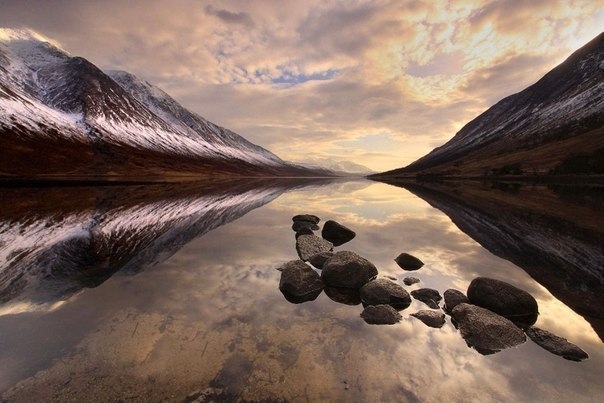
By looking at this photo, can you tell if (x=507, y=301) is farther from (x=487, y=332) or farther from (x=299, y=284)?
(x=299, y=284)

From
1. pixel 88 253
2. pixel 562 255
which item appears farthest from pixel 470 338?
pixel 88 253

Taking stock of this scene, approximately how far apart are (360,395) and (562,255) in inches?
734

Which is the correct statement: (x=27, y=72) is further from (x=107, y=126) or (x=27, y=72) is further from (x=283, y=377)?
(x=283, y=377)

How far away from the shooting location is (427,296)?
43.5ft

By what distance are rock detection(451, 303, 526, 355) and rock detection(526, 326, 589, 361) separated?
16.6 inches

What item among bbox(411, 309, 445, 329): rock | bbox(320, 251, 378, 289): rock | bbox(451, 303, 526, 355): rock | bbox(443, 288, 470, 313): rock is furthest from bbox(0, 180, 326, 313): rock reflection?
bbox(451, 303, 526, 355): rock

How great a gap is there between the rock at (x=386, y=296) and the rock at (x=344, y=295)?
37cm

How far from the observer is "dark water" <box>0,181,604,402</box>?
7.61 metres

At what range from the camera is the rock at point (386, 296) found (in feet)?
41.4

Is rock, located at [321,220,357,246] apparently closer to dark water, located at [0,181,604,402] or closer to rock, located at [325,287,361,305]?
dark water, located at [0,181,604,402]

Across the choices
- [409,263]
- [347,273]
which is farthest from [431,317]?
[409,263]

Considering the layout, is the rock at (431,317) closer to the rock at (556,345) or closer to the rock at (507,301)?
the rock at (507,301)

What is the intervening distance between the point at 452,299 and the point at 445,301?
0.28 meters

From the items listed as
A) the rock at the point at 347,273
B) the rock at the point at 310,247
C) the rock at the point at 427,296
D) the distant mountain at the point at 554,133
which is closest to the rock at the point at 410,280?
the rock at the point at 427,296
